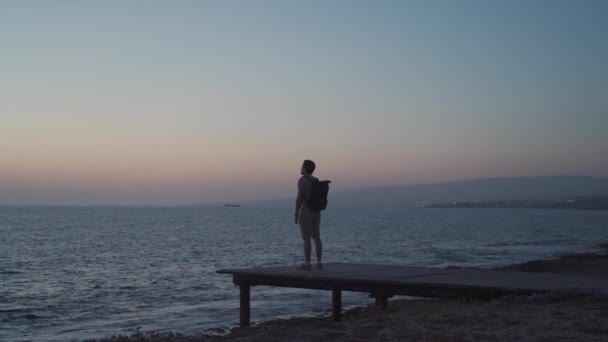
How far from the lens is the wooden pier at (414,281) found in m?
11.7

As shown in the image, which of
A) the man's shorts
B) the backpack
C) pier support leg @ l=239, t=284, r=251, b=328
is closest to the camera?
the backpack

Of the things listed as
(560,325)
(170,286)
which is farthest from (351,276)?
(170,286)

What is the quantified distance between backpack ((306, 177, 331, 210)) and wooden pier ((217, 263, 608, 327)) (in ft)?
4.68

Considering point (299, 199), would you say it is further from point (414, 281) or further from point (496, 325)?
point (496, 325)

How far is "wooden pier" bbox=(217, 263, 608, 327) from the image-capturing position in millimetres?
11672

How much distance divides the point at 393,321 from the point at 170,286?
21.4 metres

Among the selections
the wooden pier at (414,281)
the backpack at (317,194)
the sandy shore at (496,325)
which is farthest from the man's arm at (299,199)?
the sandy shore at (496,325)

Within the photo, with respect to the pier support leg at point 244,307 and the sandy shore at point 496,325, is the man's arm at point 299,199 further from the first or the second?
the pier support leg at point 244,307

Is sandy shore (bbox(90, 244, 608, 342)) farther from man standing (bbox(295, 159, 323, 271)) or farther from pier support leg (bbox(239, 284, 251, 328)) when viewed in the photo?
pier support leg (bbox(239, 284, 251, 328))

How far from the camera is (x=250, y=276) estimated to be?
48.2ft

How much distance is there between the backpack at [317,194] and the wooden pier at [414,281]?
1426mm

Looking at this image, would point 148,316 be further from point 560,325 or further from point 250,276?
point 560,325

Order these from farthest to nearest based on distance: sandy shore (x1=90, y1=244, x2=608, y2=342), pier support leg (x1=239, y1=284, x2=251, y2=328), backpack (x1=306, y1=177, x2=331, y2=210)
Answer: pier support leg (x1=239, y1=284, x2=251, y2=328)
backpack (x1=306, y1=177, x2=331, y2=210)
sandy shore (x1=90, y1=244, x2=608, y2=342)

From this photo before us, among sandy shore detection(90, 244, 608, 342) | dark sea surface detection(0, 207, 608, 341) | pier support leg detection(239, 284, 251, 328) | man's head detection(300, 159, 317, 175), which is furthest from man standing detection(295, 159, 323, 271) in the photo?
dark sea surface detection(0, 207, 608, 341)
